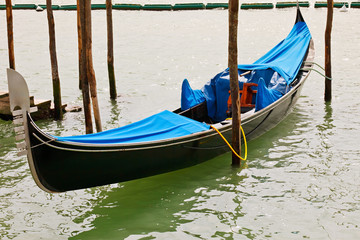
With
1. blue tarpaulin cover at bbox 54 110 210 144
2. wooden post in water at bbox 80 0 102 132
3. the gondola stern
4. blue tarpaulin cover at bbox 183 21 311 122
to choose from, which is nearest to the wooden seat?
blue tarpaulin cover at bbox 183 21 311 122

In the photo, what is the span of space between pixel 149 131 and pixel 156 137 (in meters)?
0.18

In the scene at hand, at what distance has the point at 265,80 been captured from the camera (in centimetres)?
957

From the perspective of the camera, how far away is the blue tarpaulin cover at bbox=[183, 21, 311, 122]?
865 centimetres

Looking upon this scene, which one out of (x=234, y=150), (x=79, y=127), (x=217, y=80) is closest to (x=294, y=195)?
(x=234, y=150)

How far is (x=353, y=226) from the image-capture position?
19.7 ft

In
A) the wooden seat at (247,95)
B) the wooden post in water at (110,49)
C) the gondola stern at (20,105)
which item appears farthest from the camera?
the wooden post in water at (110,49)

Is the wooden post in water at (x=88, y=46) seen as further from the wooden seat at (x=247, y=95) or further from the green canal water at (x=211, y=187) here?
the wooden seat at (x=247, y=95)

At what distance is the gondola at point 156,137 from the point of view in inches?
224

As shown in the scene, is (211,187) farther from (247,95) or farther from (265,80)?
(265,80)

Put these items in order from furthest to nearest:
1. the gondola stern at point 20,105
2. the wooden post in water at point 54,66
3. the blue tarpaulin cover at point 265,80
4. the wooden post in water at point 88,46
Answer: the wooden post in water at point 54,66 < the blue tarpaulin cover at point 265,80 < the wooden post in water at point 88,46 < the gondola stern at point 20,105

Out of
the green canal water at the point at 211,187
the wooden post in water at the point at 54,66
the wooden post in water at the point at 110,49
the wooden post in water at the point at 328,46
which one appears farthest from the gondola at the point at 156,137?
the wooden post in water at the point at 110,49

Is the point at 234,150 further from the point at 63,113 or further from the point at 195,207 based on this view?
the point at 63,113

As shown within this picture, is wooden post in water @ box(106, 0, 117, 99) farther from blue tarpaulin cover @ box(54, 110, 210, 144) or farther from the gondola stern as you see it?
the gondola stern

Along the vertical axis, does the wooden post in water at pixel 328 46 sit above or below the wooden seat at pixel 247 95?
above
